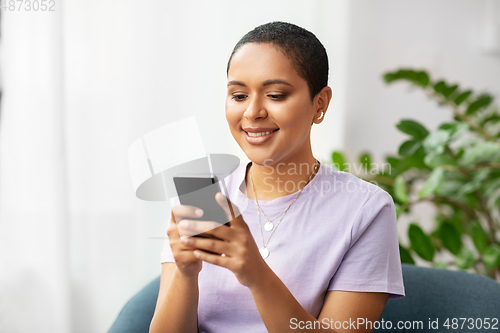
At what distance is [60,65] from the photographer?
1239 millimetres

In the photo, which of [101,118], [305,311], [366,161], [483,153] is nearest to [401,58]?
[366,161]

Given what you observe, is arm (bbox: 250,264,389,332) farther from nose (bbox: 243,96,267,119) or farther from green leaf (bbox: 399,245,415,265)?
green leaf (bbox: 399,245,415,265)

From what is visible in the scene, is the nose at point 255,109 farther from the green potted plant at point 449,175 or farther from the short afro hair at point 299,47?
the green potted plant at point 449,175

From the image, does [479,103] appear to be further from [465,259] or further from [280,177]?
[280,177]

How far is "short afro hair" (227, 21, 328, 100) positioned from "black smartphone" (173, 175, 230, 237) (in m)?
0.24

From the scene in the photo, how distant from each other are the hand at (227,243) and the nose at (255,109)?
0.16m

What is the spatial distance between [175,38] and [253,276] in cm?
109

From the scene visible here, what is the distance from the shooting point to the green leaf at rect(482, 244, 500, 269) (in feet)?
4.22

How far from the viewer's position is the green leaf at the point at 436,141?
4.16 feet

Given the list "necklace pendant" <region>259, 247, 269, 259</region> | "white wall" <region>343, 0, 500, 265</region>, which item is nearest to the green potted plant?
"white wall" <region>343, 0, 500, 265</region>

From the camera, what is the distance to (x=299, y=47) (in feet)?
2.15

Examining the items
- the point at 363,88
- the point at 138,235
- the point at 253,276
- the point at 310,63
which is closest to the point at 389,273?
the point at 253,276

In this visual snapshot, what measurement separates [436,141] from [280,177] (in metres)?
0.72

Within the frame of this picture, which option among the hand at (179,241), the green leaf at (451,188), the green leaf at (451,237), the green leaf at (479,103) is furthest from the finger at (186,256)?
the green leaf at (479,103)
